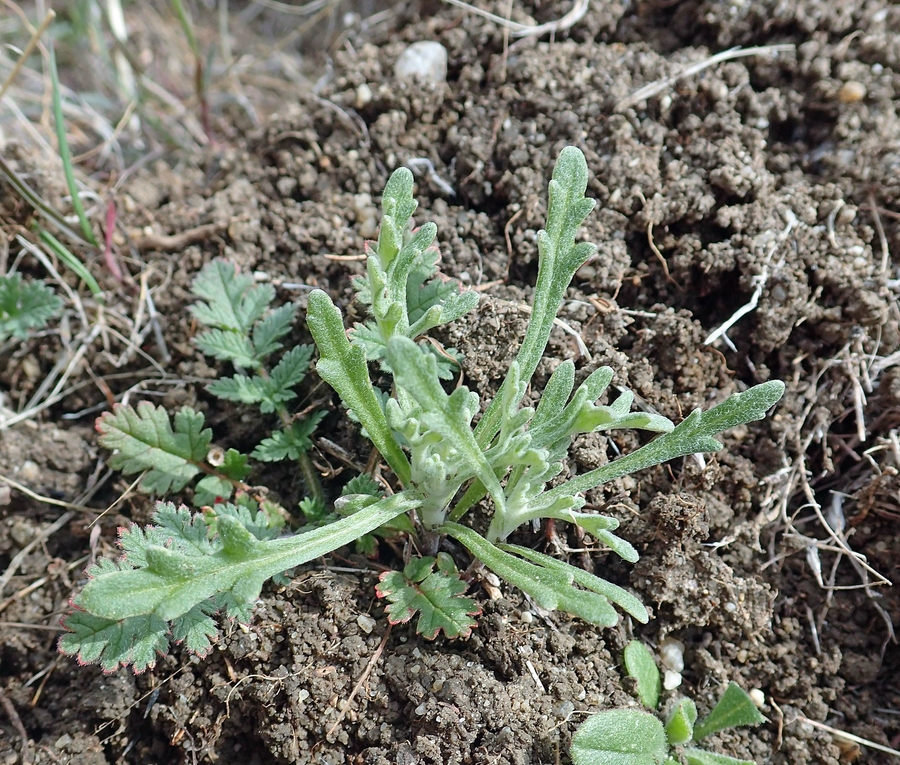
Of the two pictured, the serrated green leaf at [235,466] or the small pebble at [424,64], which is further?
the small pebble at [424,64]

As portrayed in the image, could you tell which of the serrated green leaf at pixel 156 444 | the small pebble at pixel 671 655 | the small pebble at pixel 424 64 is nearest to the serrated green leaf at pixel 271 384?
the serrated green leaf at pixel 156 444

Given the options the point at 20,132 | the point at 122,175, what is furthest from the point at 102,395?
the point at 20,132

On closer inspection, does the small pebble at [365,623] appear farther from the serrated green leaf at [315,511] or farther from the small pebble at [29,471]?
the small pebble at [29,471]

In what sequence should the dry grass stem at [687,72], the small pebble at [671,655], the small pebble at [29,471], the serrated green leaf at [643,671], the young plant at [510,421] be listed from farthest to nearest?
the dry grass stem at [687,72] → the small pebble at [29,471] → the small pebble at [671,655] → the serrated green leaf at [643,671] → the young plant at [510,421]

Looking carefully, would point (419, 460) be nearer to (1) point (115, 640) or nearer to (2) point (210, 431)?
(2) point (210, 431)

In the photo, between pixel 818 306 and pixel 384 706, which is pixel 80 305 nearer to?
pixel 384 706

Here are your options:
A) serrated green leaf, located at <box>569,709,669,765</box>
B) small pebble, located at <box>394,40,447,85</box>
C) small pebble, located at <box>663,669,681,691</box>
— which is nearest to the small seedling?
serrated green leaf, located at <box>569,709,669,765</box>

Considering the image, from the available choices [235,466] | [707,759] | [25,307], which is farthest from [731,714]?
[25,307]

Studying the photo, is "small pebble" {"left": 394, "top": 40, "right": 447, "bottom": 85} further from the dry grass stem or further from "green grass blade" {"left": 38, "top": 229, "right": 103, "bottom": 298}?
"green grass blade" {"left": 38, "top": 229, "right": 103, "bottom": 298}
